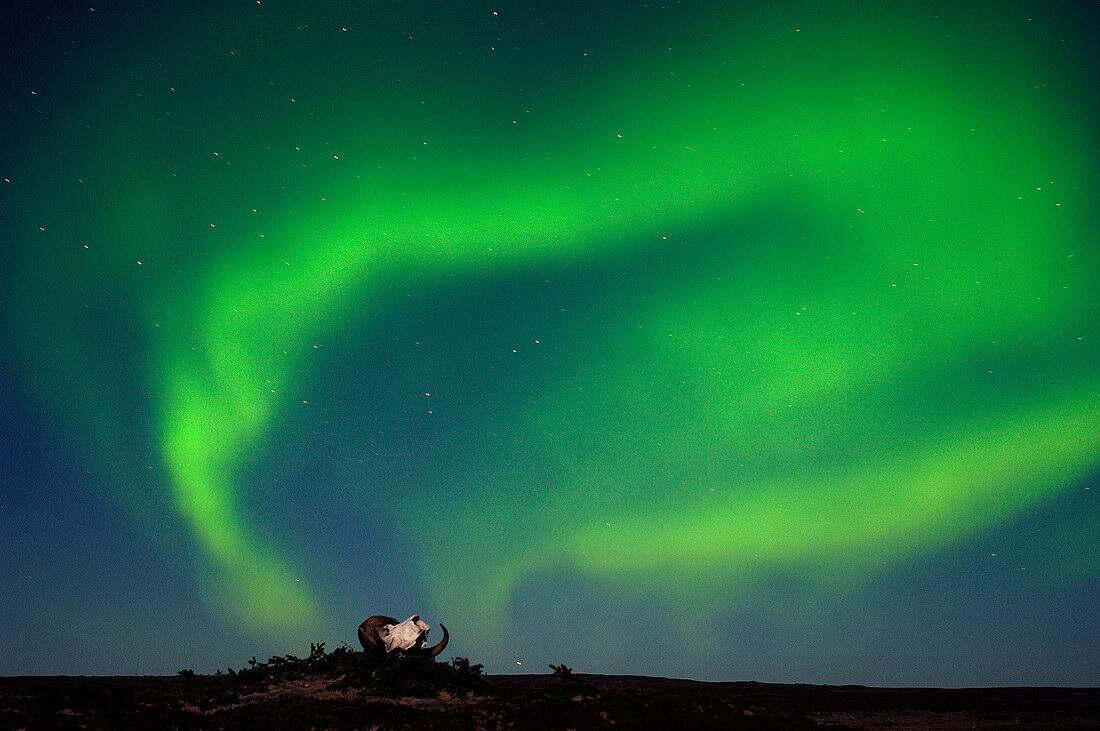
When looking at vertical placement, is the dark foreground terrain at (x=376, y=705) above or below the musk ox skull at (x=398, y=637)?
below

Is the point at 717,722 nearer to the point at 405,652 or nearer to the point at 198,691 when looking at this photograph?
the point at 405,652

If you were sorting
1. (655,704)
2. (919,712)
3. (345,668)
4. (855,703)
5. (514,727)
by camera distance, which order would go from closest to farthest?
(514,727), (655,704), (345,668), (919,712), (855,703)

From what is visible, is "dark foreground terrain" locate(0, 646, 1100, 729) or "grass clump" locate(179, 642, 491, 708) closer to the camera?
"dark foreground terrain" locate(0, 646, 1100, 729)

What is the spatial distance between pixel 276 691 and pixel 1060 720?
34.6 meters

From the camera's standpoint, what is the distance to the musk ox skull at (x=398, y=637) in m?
26.7

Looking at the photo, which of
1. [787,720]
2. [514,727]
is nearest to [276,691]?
[514,727]

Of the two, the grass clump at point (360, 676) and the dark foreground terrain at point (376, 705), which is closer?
the dark foreground terrain at point (376, 705)

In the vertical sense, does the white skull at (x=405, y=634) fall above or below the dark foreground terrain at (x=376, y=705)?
above

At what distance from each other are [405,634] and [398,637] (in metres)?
0.32

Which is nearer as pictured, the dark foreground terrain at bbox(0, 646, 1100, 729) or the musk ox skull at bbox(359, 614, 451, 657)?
the dark foreground terrain at bbox(0, 646, 1100, 729)

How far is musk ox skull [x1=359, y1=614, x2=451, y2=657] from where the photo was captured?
26656 mm

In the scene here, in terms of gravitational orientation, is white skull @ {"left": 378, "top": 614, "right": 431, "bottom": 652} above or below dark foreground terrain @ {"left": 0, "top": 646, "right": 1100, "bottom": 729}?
above

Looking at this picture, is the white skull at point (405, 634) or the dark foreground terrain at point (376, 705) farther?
the white skull at point (405, 634)

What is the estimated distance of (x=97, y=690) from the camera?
78.5 ft
